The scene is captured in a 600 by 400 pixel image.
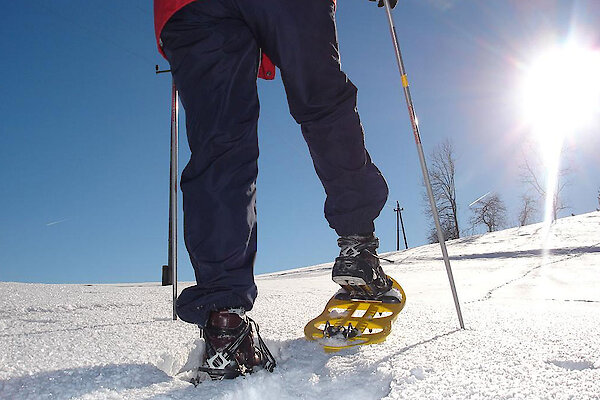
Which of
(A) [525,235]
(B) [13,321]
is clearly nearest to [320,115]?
(B) [13,321]

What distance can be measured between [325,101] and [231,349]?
2.66ft

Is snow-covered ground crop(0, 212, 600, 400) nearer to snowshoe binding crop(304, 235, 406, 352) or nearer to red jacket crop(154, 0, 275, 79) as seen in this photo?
snowshoe binding crop(304, 235, 406, 352)

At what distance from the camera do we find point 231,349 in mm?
1024

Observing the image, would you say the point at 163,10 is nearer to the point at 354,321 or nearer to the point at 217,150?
the point at 217,150

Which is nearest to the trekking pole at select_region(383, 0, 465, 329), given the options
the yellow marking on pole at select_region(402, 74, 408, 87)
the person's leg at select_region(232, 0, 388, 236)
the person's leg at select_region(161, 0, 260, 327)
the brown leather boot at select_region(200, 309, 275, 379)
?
the yellow marking on pole at select_region(402, 74, 408, 87)

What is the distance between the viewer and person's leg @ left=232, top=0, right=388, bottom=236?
1.29m

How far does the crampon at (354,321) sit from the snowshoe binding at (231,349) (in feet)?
0.75

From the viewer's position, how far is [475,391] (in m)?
0.82

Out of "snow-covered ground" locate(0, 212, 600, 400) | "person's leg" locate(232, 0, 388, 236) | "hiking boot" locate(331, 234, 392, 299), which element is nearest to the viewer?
"snow-covered ground" locate(0, 212, 600, 400)

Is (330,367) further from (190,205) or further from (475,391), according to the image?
(190,205)

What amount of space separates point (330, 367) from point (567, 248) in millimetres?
9597

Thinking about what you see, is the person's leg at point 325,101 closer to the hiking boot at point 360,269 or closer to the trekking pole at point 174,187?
the hiking boot at point 360,269

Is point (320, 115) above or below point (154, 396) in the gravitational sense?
above

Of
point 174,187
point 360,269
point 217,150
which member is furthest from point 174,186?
point 360,269
